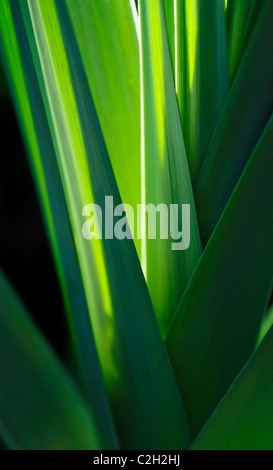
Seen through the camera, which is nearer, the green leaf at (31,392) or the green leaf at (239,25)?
the green leaf at (31,392)

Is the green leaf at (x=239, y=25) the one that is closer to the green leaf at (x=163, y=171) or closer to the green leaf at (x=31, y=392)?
the green leaf at (x=163, y=171)

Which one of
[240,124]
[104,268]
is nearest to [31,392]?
[104,268]

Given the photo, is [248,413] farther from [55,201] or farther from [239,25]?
[239,25]

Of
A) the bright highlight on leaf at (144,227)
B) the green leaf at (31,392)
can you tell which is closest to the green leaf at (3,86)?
the bright highlight on leaf at (144,227)

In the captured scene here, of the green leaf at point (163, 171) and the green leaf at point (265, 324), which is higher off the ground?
the green leaf at point (163, 171)

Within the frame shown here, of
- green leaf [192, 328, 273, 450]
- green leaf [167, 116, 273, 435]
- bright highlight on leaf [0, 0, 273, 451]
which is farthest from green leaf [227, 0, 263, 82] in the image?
green leaf [192, 328, 273, 450]

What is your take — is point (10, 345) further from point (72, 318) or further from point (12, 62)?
point (12, 62)
